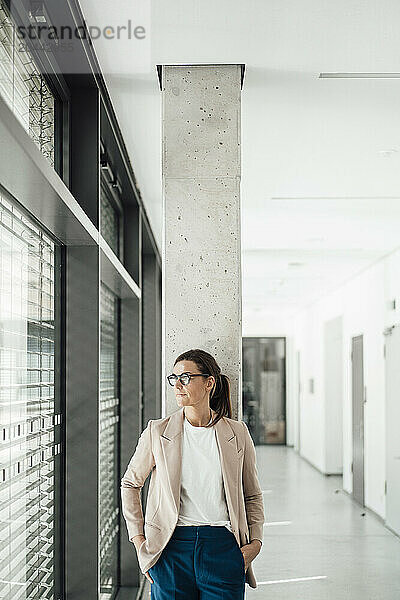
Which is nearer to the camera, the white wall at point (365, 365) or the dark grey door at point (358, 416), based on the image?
the white wall at point (365, 365)

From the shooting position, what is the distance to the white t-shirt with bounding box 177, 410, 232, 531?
9.50 ft

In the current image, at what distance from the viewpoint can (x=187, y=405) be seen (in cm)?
298

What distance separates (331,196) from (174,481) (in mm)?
3885

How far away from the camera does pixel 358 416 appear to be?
11109 mm

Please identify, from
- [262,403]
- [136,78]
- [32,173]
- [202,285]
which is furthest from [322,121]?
[262,403]

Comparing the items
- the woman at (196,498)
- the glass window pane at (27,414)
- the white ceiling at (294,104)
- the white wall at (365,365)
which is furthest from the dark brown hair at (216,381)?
the white wall at (365,365)

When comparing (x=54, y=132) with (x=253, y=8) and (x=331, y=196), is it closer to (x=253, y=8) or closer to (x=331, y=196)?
(x=253, y=8)

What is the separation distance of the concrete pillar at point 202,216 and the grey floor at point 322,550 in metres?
3.30

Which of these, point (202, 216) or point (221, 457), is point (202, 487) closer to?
point (221, 457)

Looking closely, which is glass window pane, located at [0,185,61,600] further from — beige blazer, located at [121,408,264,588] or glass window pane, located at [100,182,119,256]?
glass window pane, located at [100,182,119,256]

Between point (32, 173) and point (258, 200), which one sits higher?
point (258, 200)

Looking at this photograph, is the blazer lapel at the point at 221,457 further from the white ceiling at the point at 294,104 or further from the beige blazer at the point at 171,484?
the white ceiling at the point at 294,104

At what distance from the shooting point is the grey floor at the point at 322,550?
6.27 meters

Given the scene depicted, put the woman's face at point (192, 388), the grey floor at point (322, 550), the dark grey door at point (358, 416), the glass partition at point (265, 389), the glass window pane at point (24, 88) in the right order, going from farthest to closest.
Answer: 1. the glass partition at point (265, 389)
2. the dark grey door at point (358, 416)
3. the grey floor at point (322, 550)
4. the woman's face at point (192, 388)
5. the glass window pane at point (24, 88)
